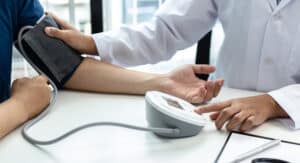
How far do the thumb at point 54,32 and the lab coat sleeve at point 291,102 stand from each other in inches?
21.9

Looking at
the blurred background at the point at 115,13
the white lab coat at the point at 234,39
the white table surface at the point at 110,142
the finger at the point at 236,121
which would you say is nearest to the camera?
the white table surface at the point at 110,142

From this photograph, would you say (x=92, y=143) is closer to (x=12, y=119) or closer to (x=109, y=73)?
(x=12, y=119)

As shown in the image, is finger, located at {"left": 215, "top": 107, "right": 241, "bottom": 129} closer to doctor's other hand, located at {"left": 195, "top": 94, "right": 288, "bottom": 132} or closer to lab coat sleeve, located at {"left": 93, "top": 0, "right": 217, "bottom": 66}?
doctor's other hand, located at {"left": 195, "top": 94, "right": 288, "bottom": 132}

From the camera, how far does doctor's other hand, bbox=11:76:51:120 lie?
0.86m

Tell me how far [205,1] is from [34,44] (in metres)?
0.56

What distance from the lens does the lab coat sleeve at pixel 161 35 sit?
3.68 ft

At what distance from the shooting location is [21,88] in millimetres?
914

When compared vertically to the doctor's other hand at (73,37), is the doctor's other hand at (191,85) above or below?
below

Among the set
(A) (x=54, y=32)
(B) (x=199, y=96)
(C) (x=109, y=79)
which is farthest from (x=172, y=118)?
(A) (x=54, y=32)

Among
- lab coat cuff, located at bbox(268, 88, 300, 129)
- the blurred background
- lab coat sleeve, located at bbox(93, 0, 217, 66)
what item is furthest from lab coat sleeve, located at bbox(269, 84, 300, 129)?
the blurred background

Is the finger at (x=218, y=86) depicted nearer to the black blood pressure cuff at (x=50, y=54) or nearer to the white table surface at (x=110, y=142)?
the white table surface at (x=110, y=142)

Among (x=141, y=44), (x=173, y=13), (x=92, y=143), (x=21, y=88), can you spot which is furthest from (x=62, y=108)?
(x=173, y=13)

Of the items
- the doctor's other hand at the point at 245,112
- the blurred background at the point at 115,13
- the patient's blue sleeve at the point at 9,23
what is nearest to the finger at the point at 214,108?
the doctor's other hand at the point at 245,112

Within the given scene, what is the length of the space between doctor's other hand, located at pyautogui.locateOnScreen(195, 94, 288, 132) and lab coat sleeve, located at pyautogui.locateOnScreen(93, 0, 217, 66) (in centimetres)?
36
